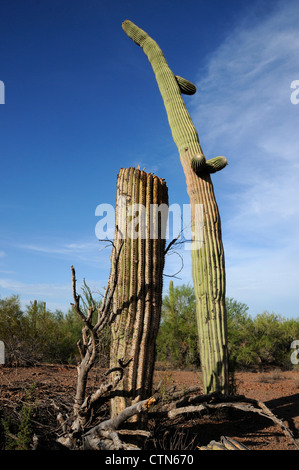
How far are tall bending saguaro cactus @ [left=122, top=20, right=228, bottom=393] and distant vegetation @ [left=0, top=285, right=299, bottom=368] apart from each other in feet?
18.9

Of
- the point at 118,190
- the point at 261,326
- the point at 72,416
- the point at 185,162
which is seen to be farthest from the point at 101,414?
the point at 261,326

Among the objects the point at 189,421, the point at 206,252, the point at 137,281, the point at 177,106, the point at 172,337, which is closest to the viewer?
the point at 137,281

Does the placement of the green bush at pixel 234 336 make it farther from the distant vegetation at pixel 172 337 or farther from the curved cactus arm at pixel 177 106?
the curved cactus arm at pixel 177 106

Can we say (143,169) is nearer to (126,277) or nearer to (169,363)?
(126,277)

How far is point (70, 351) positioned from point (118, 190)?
9.28m

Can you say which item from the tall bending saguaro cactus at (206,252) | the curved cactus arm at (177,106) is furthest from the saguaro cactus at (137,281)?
the curved cactus arm at (177,106)

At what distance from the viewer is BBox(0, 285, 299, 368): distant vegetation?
12.0 m

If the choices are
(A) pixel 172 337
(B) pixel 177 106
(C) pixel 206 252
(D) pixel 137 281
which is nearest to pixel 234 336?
(A) pixel 172 337

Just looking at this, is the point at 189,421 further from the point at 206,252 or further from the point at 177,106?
the point at 177,106

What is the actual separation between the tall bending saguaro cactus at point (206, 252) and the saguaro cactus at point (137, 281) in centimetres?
188

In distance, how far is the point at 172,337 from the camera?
1316cm

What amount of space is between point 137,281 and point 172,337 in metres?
8.52

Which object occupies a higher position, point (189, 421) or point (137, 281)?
point (137, 281)
